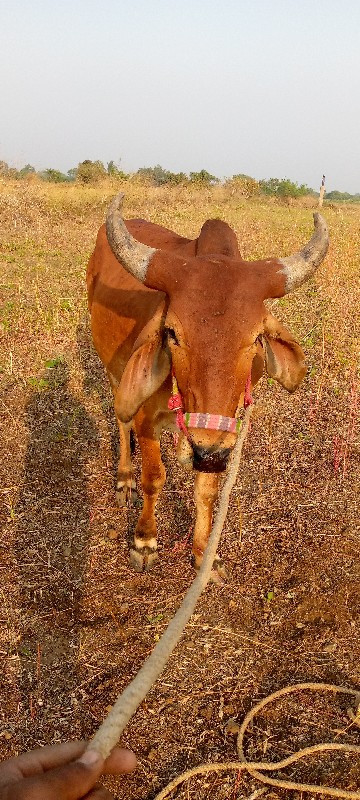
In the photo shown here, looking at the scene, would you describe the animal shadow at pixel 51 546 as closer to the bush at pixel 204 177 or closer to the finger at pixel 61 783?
the finger at pixel 61 783

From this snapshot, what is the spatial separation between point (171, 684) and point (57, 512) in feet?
5.79

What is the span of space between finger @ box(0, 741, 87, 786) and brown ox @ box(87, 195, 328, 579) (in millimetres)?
1593

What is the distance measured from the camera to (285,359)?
3471mm

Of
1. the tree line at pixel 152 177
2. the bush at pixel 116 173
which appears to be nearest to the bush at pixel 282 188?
the tree line at pixel 152 177

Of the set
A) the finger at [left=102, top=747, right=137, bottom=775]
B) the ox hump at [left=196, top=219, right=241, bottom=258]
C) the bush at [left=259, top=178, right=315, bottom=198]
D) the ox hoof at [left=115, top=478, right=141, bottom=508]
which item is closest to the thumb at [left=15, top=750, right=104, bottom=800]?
the finger at [left=102, top=747, right=137, bottom=775]

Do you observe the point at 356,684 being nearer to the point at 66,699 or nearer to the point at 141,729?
the point at 141,729

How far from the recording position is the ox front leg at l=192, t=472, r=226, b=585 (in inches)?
143

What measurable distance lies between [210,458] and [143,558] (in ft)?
5.52

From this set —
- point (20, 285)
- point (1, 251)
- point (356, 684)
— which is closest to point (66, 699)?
point (356, 684)

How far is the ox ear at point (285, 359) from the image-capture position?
3.33 metres

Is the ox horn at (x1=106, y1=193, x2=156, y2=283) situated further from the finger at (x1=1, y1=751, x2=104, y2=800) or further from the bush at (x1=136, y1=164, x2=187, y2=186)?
the bush at (x1=136, y1=164, x2=187, y2=186)

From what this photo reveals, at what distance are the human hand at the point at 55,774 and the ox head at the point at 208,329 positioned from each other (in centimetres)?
161

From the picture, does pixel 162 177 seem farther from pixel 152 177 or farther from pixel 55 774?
pixel 55 774

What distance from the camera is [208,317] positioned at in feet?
9.25
